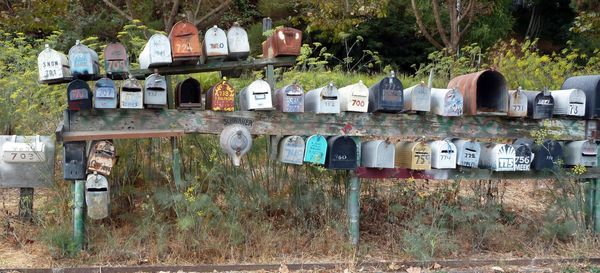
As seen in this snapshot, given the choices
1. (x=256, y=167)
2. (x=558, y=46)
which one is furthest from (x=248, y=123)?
(x=558, y=46)

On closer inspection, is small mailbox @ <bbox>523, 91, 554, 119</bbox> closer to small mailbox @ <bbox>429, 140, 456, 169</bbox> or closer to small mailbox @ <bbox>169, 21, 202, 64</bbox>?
small mailbox @ <bbox>429, 140, 456, 169</bbox>

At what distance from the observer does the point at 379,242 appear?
4691 mm

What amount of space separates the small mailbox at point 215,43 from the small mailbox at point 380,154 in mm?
1290

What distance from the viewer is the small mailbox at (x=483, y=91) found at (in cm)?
447

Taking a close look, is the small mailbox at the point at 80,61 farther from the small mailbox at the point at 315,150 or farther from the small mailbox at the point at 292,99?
the small mailbox at the point at 315,150

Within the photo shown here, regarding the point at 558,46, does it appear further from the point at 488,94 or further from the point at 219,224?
the point at 219,224

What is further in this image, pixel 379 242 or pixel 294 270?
pixel 379 242

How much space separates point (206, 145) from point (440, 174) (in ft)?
6.31

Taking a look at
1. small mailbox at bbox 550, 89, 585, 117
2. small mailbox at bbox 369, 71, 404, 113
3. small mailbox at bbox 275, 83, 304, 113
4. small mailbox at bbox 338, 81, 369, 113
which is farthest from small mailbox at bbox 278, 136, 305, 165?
small mailbox at bbox 550, 89, 585, 117

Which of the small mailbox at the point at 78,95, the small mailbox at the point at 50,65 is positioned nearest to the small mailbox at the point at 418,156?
the small mailbox at the point at 78,95

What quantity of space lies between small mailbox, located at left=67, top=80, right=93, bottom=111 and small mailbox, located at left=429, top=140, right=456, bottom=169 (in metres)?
2.52

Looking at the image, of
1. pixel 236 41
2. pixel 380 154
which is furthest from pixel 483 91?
pixel 236 41

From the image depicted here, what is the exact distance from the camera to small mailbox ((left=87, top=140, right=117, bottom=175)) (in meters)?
4.02

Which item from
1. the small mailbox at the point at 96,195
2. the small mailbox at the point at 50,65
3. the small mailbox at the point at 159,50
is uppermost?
the small mailbox at the point at 159,50
